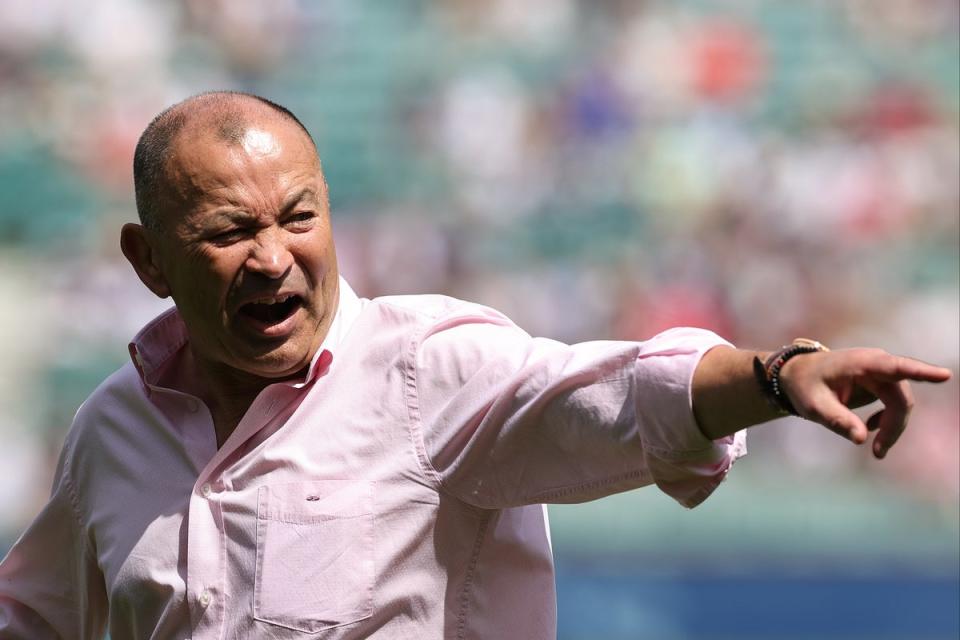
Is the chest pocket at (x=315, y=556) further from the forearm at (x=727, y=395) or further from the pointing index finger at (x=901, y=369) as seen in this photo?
the pointing index finger at (x=901, y=369)

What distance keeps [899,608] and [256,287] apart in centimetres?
529

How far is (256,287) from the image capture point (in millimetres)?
2068

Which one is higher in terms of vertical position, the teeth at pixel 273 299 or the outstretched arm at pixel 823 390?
the teeth at pixel 273 299

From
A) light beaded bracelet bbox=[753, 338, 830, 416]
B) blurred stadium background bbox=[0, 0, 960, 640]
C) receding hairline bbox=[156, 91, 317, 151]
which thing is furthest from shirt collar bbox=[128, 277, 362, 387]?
blurred stadium background bbox=[0, 0, 960, 640]

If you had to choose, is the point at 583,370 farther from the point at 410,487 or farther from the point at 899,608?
the point at 899,608

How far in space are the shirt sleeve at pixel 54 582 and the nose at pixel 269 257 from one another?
51 centimetres

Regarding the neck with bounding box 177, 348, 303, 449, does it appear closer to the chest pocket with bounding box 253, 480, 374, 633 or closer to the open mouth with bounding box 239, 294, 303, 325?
the open mouth with bounding box 239, 294, 303, 325

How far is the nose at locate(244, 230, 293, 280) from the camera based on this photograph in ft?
6.68

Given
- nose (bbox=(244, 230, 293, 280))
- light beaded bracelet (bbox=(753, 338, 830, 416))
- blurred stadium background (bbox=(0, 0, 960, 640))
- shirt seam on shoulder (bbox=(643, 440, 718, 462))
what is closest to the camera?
light beaded bracelet (bbox=(753, 338, 830, 416))

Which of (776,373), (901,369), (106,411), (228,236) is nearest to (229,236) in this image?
(228,236)

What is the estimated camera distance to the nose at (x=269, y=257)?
6.68 feet

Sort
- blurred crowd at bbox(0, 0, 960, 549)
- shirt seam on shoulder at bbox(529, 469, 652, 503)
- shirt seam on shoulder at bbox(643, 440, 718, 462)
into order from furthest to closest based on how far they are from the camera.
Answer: blurred crowd at bbox(0, 0, 960, 549) → shirt seam on shoulder at bbox(529, 469, 652, 503) → shirt seam on shoulder at bbox(643, 440, 718, 462)

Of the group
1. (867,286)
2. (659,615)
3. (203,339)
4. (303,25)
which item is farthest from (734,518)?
(203,339)

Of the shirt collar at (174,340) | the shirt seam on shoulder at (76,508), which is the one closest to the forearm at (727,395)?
the shirt collar at (174,340)
